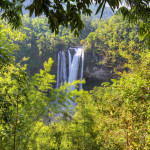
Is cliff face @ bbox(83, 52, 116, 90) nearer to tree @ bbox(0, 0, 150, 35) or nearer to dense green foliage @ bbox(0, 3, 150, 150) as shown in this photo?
dense green foliage @ bbox(0, 3, 150, 150)

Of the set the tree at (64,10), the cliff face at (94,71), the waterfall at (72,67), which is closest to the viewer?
the tree at (64,10)

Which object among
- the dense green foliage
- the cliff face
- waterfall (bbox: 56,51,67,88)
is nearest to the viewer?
the dense green foliage

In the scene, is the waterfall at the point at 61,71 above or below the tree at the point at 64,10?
below

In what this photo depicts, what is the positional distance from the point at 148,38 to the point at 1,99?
7.72 feet

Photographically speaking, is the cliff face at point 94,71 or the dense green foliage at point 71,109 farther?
the cliff face at point 94,71

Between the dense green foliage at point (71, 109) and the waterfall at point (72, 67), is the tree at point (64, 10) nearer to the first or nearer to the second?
the dense green foliage at point (71, 109)

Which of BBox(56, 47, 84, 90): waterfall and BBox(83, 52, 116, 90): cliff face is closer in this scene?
BBox(56, 47, 84, 90): waterfall

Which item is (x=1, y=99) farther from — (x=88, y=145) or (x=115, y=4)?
(x=88, y=145)

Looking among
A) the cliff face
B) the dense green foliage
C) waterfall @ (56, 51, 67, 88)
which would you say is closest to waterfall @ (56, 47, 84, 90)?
waterfall @ (56, 51, 67, 88)

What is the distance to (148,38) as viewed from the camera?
86.0 inches

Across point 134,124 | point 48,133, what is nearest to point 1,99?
point 134,124

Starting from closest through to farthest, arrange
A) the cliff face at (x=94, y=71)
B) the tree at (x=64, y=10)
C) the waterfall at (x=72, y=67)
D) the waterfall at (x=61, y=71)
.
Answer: the tree at (x=64, y=10) < the waterfall at (x=72, y=67) < the waterfall at (x=61, y=71) < the cliff face at (x=94, y=71)

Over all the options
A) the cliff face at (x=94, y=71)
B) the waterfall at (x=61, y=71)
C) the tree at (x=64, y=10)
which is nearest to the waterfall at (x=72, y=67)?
the waterfall at (x=61, y=71)

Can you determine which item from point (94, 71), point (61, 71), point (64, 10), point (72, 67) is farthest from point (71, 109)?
point (94, 71)
